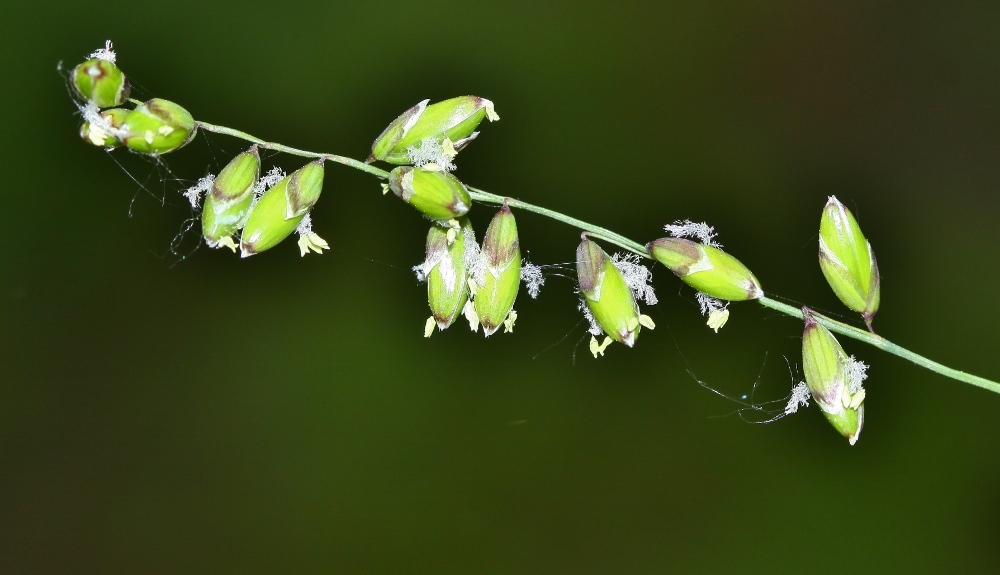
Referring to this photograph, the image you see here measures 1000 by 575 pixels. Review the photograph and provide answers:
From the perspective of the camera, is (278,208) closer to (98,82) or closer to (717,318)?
(98,82)

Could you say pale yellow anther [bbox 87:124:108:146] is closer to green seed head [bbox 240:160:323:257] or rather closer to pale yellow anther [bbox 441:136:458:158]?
green seed head [bbox 240:160:323:257]

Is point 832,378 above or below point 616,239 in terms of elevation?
below

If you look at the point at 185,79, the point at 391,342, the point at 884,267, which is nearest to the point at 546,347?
the point at 391,342

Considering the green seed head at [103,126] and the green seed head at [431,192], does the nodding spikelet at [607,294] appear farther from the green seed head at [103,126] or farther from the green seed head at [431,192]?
the green seed head at [103,126]

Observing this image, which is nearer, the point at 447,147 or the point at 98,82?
the point at 98,82

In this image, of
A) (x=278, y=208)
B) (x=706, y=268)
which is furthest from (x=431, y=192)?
(x=706, y=268)

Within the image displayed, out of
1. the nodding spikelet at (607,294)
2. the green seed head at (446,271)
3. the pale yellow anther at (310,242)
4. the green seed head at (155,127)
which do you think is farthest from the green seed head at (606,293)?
the green seed head at (155,127)

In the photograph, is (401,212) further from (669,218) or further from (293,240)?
(669,218)
